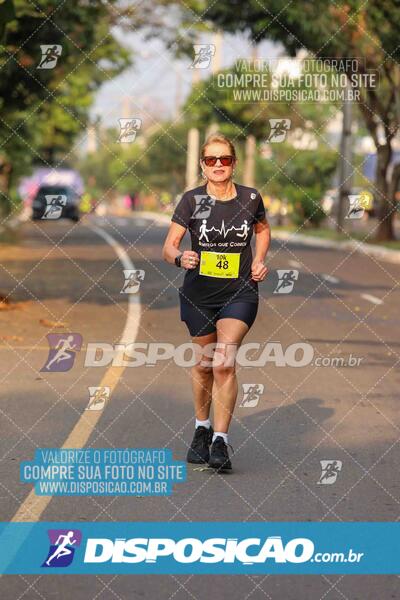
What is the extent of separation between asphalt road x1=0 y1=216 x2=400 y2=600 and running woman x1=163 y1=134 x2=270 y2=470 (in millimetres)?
418

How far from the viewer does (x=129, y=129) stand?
46.0 feet

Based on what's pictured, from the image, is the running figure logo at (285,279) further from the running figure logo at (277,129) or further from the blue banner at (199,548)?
the blue banner at (199,548)

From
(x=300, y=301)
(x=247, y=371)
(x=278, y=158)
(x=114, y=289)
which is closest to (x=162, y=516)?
(x=247, y=371)

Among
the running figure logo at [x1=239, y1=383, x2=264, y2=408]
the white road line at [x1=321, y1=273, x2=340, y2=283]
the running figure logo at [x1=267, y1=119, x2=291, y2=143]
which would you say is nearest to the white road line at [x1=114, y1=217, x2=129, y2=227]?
the white road line at [x1=321, y1=273, x2=340, y2=283]

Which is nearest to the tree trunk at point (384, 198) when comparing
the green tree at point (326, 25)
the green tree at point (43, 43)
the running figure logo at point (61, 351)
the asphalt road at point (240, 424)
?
the green tree at point (326, 25)

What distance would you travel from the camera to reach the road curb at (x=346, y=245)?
3769 cm

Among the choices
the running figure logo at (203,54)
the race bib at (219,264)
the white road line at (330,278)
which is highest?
the white road line at (330,278)

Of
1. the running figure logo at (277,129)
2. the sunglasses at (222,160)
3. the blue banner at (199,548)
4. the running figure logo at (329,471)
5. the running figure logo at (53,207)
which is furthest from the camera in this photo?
the running figure logo at (277,129)

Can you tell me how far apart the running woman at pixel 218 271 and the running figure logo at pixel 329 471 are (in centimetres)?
58

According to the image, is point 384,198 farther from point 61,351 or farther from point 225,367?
point 225,367

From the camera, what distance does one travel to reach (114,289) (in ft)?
77.1

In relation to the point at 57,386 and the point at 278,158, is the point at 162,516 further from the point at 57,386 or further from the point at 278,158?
the point at 278,158

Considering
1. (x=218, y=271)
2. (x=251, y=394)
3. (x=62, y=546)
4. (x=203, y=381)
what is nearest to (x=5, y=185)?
(x=251, y=394)

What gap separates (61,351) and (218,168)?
6.34 m
